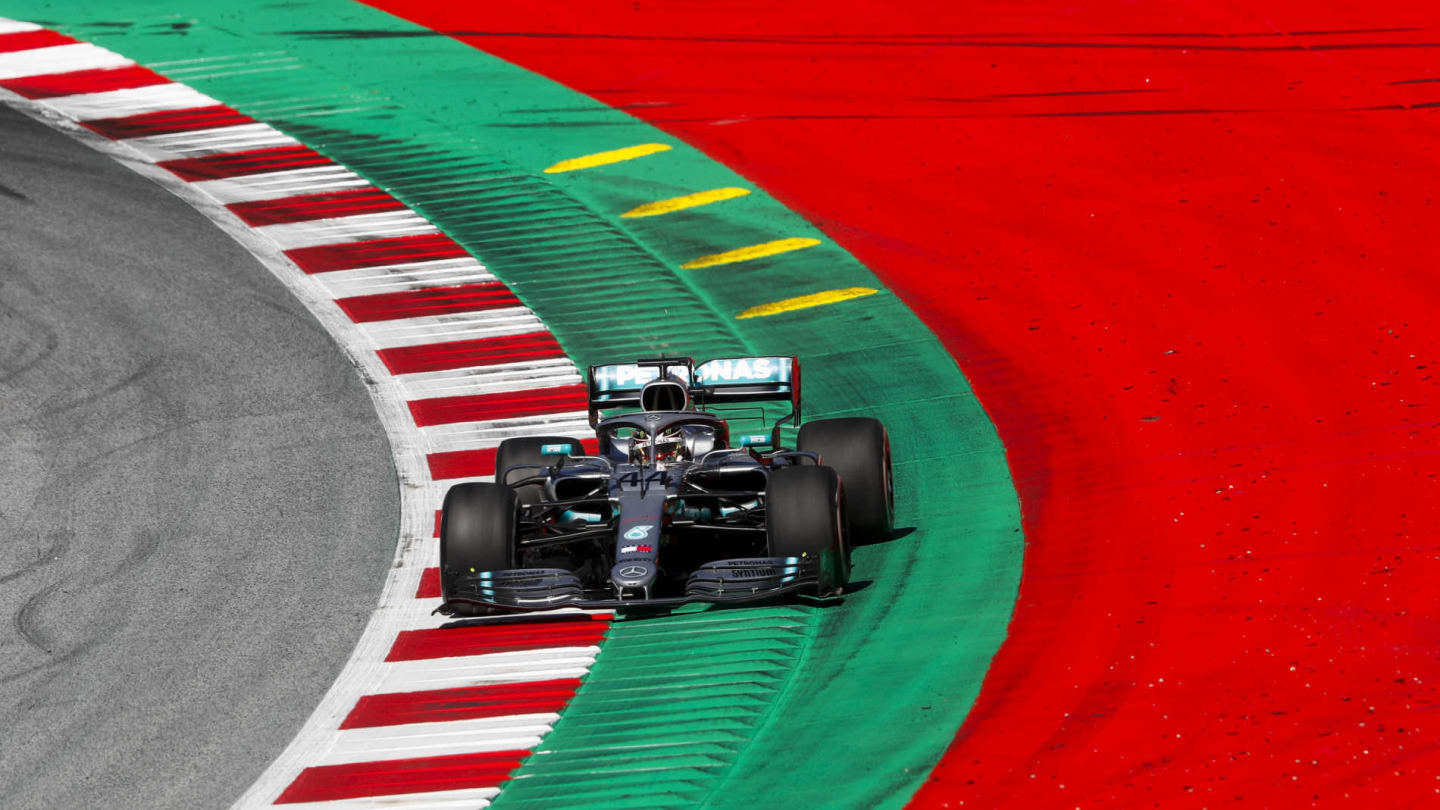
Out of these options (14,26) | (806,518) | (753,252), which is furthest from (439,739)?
(14,26)

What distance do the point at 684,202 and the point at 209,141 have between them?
6.55 m

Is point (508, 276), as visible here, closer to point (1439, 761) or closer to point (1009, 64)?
point (1009, 64)

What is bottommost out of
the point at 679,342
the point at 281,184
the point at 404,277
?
the point at 679,342

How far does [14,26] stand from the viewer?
27.8 m

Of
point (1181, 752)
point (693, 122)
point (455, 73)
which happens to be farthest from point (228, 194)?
point (1181, 752)

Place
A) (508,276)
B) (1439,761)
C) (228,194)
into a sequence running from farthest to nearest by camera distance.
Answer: (228,194) < (508,276) < (1439,761)

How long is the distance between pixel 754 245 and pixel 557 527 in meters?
8.05

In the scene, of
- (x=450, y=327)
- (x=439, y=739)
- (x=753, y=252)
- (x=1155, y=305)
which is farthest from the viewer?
(x=753, y=252)

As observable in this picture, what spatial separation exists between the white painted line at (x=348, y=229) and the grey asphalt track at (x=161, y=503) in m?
0.61

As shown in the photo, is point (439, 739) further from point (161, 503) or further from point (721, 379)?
point (161, 503)

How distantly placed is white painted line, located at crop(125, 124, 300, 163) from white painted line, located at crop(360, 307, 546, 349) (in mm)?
5625

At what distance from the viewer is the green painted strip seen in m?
12.0

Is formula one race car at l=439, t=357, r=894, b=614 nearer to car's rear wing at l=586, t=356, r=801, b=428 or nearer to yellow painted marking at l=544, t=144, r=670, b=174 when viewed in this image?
car's rear wing at l=586, t=356, r=801, b=428

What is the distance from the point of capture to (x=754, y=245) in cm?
2147
